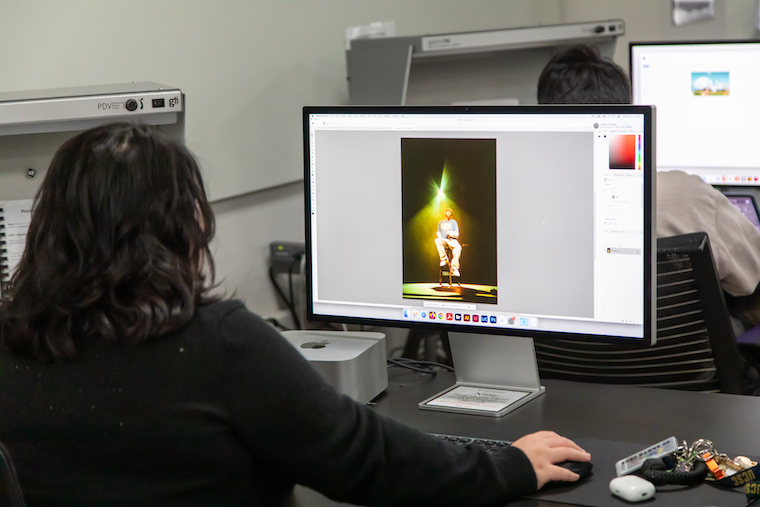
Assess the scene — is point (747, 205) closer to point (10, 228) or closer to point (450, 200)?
point (450, 200)

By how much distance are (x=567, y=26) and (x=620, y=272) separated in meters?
1.79

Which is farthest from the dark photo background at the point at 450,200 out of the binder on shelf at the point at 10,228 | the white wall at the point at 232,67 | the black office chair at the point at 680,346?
the white wall at the point at 232,67

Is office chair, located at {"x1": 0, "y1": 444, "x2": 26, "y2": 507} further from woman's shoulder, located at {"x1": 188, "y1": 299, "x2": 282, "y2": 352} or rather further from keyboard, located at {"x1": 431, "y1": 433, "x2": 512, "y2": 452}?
keyboard, located at {"x1": 431, "y1": 433, "x2": 512, "y2": 452}

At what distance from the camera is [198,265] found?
2.78 ft

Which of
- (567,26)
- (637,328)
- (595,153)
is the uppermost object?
(567,26)

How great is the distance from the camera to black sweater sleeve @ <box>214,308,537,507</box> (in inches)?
29.5

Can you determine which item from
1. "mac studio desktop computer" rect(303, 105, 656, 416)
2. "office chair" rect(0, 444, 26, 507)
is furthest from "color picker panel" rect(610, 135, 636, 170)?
"office chair" rect(0, 444, 26, 507)

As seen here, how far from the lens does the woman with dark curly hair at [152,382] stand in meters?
0.75

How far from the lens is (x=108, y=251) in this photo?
78cm

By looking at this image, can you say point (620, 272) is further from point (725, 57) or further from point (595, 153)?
point (725, 57)

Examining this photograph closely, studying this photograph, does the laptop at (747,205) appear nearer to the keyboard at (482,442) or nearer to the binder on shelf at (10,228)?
the keyboard at (482,442)

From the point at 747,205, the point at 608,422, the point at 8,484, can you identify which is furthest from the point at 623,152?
the point at 747,205

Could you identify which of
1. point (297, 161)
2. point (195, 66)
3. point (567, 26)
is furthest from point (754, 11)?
point (195, 66)

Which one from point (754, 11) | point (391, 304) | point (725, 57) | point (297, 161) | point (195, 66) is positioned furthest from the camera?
point (754, 11)
